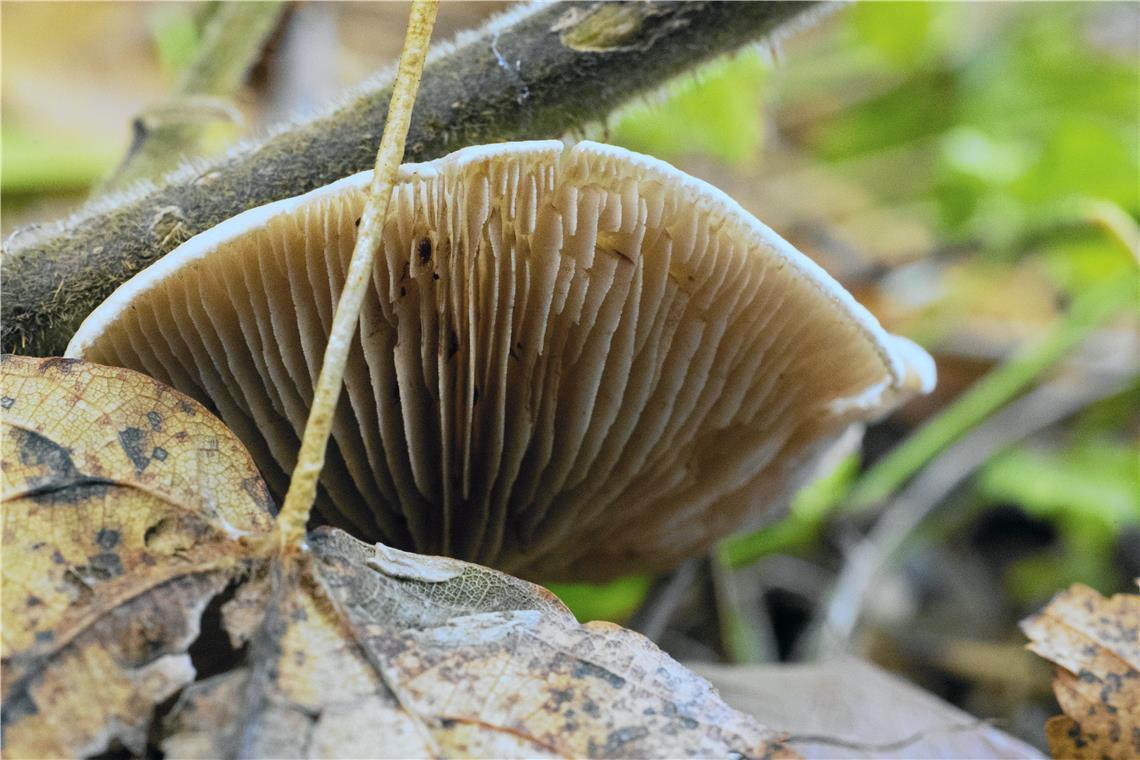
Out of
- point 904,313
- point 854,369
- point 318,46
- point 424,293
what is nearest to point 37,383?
point 424,293

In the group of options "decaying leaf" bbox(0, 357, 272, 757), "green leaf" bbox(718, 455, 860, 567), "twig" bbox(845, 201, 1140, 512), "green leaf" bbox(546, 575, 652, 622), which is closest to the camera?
"decaying leaf" bbox(0, 357, 272, 757)

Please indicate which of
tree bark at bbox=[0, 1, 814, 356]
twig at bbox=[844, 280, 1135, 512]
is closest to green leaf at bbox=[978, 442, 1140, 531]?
twig at bbox=[844, 280, 1135, 512]

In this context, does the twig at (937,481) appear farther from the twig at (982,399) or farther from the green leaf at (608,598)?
the green leaf at (608,598)

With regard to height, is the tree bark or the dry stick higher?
the tree bark

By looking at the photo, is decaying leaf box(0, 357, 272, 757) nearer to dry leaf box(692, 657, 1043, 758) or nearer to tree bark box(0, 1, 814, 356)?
tree bark box(0, 1, 814, 356)

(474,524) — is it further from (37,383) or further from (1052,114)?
(1052,114)

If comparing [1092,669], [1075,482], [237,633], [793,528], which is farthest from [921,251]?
[237,633]

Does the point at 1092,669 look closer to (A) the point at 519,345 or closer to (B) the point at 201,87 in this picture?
(A) the point at 519,345
